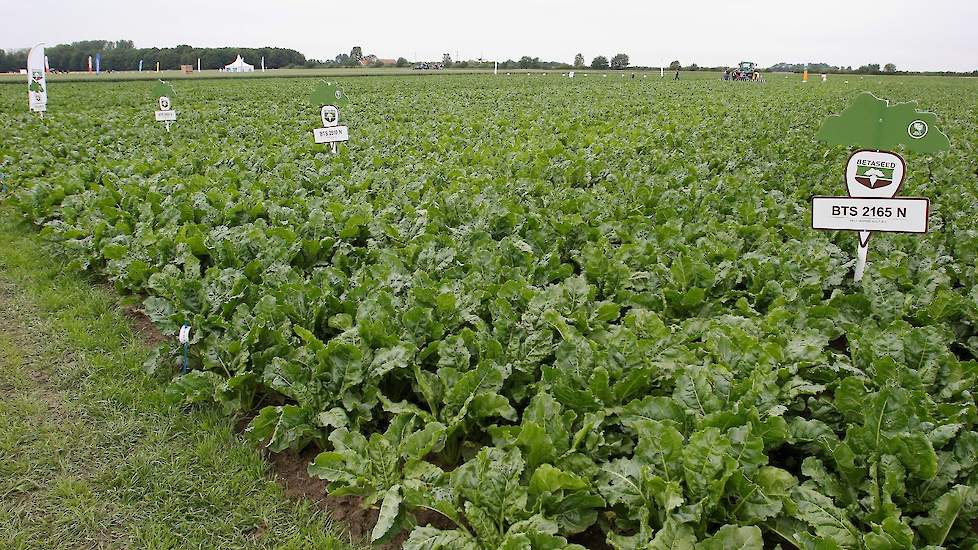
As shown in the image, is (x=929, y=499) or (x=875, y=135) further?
(x=875, y=135)

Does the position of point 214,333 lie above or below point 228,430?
above

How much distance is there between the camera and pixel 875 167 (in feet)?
15.8

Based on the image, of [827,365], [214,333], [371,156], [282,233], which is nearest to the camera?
[827,365]

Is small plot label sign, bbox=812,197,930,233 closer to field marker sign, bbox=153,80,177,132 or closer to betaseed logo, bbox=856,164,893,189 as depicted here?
betaseed logo, bbox=856,164,893,189

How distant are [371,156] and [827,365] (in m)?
8.33

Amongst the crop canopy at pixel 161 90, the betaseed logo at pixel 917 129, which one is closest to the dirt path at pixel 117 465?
the betaseed logo at pixel 917 129

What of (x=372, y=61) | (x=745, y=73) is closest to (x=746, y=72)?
(x=745, y=73)

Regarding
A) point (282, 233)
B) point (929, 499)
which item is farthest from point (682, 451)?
point (282, 233)

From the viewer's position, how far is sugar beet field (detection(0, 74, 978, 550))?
283 cm

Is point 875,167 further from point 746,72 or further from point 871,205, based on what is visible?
point 746,72

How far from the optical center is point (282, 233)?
565 centimetres

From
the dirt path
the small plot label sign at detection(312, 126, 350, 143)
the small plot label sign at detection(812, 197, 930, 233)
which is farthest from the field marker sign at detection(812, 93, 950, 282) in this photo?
the small plot label sign at detection(312, 126, 350, 143)

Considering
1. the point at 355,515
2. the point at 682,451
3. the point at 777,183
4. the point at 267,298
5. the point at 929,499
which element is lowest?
the point at 355,515

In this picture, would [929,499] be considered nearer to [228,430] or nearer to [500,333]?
[500,333]
